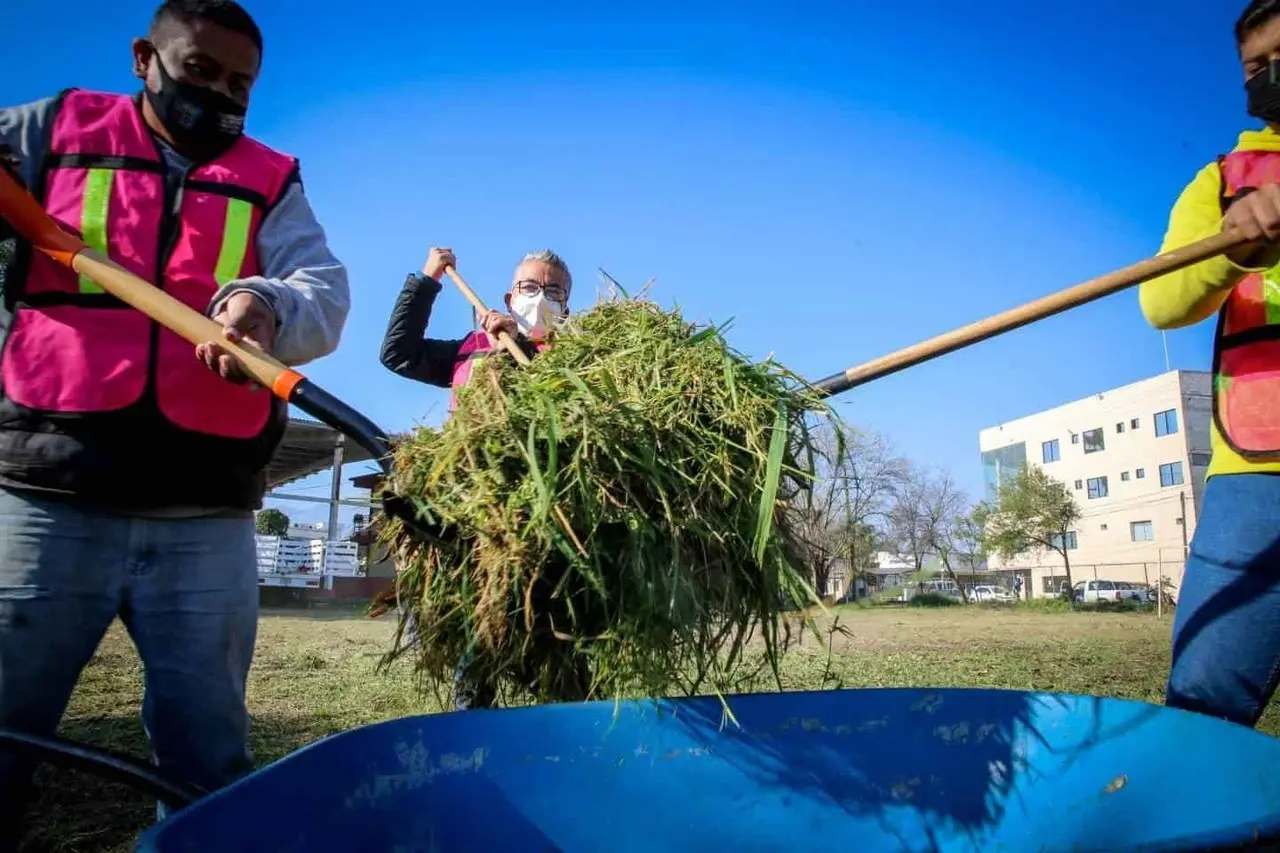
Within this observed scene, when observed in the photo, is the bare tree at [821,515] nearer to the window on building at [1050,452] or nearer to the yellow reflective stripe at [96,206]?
the yellow reflective stripe at [96,206]

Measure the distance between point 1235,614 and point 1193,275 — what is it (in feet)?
2.64

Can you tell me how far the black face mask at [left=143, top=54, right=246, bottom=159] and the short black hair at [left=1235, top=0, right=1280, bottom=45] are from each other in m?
2.56

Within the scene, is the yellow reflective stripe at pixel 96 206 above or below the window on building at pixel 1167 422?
below

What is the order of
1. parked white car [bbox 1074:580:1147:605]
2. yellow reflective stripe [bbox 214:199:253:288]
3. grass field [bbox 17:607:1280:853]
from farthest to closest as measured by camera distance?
1. parked white car [bbox 1074:580:1147:605]
2. grass field [bbox 17:607:1280:853]
3. yellow reflective stripe [bbox 214:199:253:288]

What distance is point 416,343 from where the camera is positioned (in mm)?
3314

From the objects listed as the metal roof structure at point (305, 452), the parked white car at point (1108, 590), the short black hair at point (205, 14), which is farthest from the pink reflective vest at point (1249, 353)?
the parked white car at point (1108, 590)

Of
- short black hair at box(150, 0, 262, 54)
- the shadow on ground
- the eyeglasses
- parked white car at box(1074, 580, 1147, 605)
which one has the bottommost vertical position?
the shadow on ground

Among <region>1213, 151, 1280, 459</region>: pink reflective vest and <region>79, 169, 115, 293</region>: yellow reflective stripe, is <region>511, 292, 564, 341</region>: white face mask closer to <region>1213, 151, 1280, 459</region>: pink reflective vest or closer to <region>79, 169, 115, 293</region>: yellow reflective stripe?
<region>79, 169, 115, 293</region>: yellow reflective stripe

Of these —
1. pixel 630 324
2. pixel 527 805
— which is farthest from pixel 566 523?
pixel 630 324

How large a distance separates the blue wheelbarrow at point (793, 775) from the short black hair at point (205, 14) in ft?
5.46

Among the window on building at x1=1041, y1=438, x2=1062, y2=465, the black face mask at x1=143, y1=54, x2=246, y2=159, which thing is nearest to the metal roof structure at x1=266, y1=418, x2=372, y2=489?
the black face mask at x1=143, y1=54, x2=246, y2=159

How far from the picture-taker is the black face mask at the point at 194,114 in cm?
191

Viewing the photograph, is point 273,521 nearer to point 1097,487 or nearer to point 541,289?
point 541,289

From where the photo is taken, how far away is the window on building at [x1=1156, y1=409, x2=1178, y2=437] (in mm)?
46406
